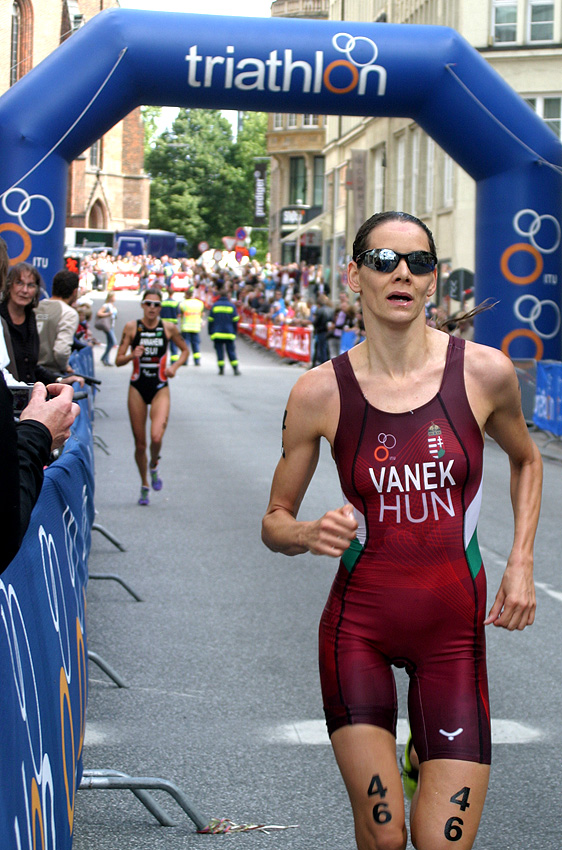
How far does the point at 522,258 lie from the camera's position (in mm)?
16281

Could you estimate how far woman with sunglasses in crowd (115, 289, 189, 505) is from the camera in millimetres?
11594

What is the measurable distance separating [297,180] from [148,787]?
73.7m

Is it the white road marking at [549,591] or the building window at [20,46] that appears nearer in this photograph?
the white road marking at [549,591]

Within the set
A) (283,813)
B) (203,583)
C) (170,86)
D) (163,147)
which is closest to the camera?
(283,813)

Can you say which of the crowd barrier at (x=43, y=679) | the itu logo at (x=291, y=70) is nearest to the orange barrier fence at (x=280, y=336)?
the itu logo at (x=291, y=70)

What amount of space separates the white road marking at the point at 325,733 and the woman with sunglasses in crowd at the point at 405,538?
191 cm

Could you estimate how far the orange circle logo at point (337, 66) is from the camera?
575 inches

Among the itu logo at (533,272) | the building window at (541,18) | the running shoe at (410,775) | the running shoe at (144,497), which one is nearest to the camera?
the running shoe at (410,775)

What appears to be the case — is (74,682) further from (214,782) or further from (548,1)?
(548,1)

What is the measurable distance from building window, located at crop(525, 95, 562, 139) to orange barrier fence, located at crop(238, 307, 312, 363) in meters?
8.44

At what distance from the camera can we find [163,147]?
11088cm

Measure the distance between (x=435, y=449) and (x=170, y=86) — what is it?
1248cm

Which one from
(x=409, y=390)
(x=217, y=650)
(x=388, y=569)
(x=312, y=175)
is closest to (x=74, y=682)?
(x=388, y=569)

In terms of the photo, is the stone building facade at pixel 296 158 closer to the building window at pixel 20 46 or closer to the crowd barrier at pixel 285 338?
the crowd barrier at pixel 285 338
